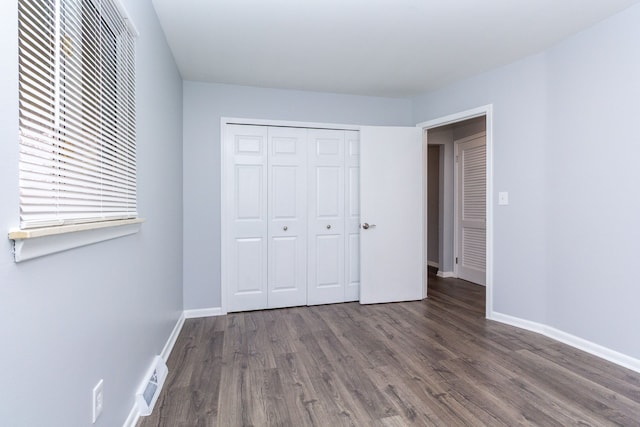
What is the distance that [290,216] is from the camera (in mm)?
3760

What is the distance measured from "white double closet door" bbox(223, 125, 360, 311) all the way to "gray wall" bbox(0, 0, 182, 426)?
0.97 m

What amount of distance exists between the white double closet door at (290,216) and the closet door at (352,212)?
12mm

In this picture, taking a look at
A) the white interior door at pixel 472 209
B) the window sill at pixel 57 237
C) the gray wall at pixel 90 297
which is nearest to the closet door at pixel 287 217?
the gray wall at pixel 90 297

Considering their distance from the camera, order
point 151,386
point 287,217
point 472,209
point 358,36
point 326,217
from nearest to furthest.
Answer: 1. point 151,386
2. point 358,36
3. point 287,217
4. point 326,217
5. point 472,209

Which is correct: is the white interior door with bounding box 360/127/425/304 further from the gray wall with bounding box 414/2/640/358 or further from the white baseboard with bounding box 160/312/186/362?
the white baseboard with bounding box 160/312/186/362

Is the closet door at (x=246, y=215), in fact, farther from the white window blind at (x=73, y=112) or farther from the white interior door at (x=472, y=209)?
the white interior door at (x=472, y=209)

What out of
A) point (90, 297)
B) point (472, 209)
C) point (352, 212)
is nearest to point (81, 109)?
point (90, 297)

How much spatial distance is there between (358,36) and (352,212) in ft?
6.28

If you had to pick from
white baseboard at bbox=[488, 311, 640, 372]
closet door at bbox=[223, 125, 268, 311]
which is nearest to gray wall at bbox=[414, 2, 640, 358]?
white baseboard at bbox=[488, 311, 640, 372]

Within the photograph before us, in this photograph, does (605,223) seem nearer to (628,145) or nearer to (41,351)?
(628,145)

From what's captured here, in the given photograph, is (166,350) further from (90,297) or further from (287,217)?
(287,217)

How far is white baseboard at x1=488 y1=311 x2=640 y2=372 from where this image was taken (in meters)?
2.32

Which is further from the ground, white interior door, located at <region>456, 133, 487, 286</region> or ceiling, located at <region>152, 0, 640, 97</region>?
ceiling, located at <region>152, 0, 640, 97</region>

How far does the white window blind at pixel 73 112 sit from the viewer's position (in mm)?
867
